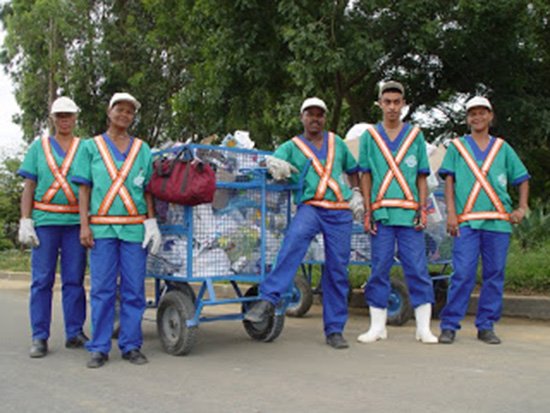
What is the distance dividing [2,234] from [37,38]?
233 inches

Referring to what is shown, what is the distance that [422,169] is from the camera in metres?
6.28

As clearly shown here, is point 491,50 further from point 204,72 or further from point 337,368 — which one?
point 337,368

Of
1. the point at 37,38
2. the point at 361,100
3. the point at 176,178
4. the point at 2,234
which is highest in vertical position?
the point at 37,38

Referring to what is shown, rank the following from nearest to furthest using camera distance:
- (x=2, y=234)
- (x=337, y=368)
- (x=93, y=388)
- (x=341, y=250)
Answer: (x=93, y=388) → (x=337, y=368) → (x=341, y=250) → (x=2, y=234)

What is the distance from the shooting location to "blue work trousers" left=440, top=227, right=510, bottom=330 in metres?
6.17

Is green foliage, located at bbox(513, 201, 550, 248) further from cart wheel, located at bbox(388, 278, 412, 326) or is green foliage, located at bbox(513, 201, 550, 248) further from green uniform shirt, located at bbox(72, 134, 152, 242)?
green uniform shirt, located at bbox(72, 134, 152, 242)

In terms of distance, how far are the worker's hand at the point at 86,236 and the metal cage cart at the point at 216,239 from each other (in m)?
0.57

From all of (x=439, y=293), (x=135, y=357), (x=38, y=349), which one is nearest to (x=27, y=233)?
(x=38, y=349)

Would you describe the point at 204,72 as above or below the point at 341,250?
above

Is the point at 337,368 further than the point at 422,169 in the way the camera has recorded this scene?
No

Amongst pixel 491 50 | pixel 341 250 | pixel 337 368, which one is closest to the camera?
pixel 337 368

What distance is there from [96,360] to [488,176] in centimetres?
347

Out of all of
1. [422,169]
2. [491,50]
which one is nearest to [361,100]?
[491,50]

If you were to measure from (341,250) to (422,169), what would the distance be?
996 millimetres
